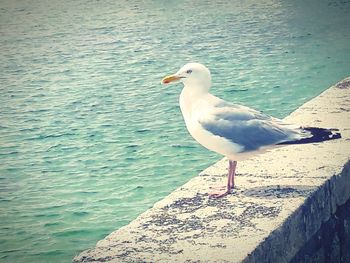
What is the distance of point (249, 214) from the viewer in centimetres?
434

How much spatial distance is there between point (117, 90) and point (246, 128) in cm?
648

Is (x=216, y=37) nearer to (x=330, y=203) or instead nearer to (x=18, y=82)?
(x=18, y=82)

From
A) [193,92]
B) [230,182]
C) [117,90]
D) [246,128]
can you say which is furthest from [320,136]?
[117,90]

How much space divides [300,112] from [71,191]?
2571mm

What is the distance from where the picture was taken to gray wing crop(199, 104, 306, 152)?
4.96 metres

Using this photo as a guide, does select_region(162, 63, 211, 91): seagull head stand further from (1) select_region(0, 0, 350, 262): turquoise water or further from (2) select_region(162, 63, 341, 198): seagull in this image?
(1) select_region(0, 0, 350, 262): turquoise water

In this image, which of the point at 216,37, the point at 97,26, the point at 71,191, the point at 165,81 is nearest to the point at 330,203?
the point at 165,81

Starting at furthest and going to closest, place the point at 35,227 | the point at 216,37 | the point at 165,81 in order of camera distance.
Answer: the point at 216,37 → the point at 35,227 → the point at 165,81

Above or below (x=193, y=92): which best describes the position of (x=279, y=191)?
below

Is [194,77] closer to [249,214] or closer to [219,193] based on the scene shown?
[219,193]

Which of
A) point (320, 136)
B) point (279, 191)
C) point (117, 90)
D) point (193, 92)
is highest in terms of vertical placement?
point (193, 92)

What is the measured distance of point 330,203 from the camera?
468 centimetres

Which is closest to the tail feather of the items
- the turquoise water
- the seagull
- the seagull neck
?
the seagull

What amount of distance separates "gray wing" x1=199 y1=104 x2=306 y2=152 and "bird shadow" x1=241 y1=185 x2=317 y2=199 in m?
0.31
